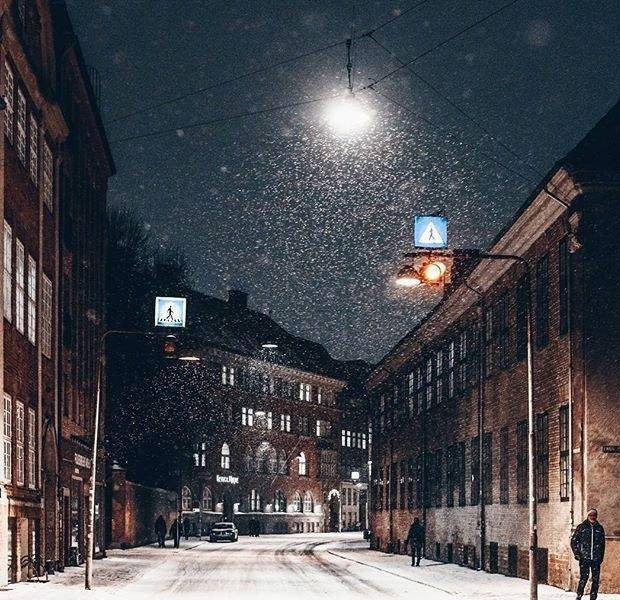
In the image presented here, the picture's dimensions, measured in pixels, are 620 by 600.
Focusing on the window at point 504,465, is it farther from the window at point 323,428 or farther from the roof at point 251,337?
the window at point 323,428

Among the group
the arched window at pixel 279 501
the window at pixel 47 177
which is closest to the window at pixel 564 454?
the window at pixel 47 177

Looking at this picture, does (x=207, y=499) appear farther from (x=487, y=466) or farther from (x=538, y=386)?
(x=538, y=386)

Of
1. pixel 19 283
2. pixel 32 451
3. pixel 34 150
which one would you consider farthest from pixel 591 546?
pixel 34 150

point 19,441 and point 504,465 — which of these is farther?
point 504,465

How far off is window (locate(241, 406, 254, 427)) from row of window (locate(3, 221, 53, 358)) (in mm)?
76170

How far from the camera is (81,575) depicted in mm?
38688

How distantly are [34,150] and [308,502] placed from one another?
91.8m

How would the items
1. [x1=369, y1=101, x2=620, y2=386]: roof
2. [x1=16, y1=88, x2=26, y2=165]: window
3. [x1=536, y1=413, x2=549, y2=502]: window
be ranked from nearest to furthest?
[x1=369, y1=101, x2=620, y2=386]: roof, [x1=16, y1=88, x2=26, y2=165]: window, [x1=536, y1=413, x2=549, y2=502]: window

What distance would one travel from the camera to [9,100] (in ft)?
101

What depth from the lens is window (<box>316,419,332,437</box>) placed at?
12888 centimetres

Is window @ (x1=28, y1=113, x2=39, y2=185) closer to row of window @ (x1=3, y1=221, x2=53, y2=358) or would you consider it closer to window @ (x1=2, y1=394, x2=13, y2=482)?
row of window @ (x1=3, y1=221, x2=53, y2=358)

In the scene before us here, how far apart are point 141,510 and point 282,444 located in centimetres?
4845

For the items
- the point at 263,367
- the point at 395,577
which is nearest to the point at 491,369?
the point at 395,577

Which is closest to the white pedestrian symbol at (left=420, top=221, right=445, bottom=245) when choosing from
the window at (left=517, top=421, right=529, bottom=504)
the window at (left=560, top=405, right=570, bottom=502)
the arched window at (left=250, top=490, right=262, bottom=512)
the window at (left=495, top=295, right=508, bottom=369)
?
the window at (left=560, top=405, right=570, bottom=502)
